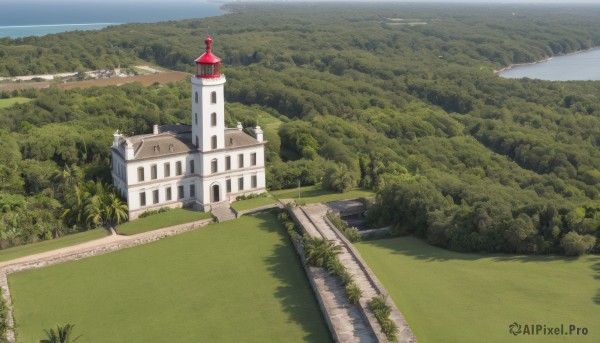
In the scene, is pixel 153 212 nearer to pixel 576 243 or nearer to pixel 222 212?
pixel 222 212

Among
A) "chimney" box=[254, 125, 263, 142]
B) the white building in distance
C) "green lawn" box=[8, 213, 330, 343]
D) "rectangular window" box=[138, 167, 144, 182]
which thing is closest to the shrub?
"green lawn" box=[8, 213, 330, 343]

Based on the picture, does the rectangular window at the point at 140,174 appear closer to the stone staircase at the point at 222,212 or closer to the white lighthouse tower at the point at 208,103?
the white lighthouse tower at the point at 208,103

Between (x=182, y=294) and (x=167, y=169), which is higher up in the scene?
(x=167, y=169)

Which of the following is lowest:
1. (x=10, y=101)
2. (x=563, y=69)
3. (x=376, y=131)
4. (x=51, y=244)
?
(x=376, y=131)

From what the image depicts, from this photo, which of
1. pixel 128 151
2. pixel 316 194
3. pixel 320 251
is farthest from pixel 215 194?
pixel 320 251

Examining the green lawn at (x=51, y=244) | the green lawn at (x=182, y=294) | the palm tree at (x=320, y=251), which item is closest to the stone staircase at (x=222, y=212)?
the green lawn at (x=182, y=294)

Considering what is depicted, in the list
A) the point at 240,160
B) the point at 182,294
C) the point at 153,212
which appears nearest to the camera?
the point at 182,294

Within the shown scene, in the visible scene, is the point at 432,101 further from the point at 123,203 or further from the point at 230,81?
the point at 123,203
